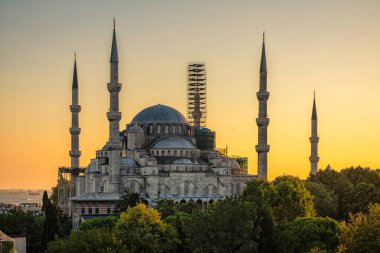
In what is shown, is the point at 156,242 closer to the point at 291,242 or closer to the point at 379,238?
the point at 291,242

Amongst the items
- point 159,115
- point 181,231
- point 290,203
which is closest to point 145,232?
point 181,231

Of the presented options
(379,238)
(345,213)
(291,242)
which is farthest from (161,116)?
(379,238)

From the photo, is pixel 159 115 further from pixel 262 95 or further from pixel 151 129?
pixel 262 95

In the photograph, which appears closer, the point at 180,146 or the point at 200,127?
the point at 180,146

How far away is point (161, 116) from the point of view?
82.8m

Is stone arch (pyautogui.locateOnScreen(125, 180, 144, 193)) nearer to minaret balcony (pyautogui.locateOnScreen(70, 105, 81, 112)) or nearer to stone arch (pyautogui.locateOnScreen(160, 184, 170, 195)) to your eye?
stone arch (pyautogui.locateOnScreen(160, 184, 170, 195))

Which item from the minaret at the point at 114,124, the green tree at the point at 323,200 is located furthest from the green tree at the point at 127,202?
the green tree at the point at 323,200

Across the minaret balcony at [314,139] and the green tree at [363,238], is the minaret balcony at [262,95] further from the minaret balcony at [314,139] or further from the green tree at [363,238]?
the green tree at [363,238]

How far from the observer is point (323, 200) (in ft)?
209

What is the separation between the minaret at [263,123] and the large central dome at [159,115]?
37.0 ft

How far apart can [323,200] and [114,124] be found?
63.9 ft

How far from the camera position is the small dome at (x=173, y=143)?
7844cm

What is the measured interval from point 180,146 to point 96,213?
1431cm

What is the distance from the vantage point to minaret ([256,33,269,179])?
7400 cm
